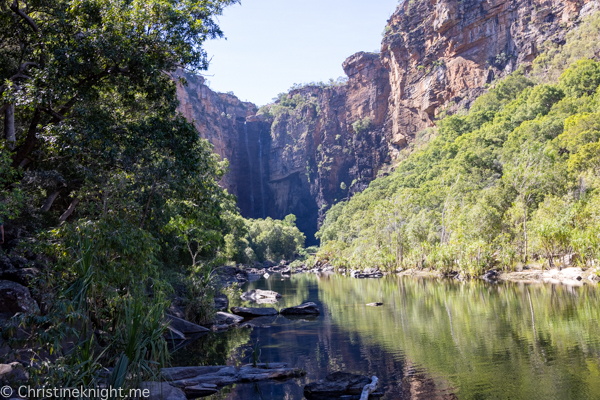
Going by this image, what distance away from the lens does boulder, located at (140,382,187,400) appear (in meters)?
7.66

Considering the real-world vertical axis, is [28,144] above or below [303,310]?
above

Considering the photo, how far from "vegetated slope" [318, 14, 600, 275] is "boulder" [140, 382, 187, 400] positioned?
24591 mm

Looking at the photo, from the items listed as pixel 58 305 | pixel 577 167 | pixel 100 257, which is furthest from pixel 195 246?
pixel 577 167

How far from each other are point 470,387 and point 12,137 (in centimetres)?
1268

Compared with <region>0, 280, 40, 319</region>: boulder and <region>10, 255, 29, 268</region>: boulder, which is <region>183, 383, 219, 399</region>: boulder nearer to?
<region>0, 280, 40, 319</region>: boulder

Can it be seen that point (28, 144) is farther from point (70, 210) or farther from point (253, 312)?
point (253, 312)

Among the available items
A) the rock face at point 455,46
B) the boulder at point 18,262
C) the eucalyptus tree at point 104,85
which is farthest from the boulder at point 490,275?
the rock face at point 455,46

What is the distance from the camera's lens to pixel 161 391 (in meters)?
7.64

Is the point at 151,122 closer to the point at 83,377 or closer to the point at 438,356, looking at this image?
the point at 83,377

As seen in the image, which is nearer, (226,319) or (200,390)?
(200,390)

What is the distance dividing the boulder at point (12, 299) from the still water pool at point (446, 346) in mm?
4696

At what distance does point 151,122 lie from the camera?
11297 millimetres

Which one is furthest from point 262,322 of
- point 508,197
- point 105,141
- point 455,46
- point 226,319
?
point 455,46

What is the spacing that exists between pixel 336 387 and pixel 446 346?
517 cm
